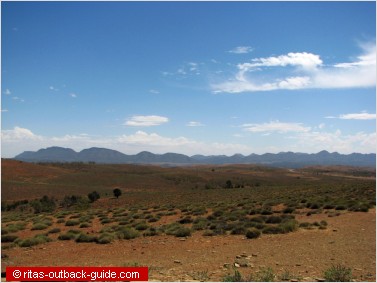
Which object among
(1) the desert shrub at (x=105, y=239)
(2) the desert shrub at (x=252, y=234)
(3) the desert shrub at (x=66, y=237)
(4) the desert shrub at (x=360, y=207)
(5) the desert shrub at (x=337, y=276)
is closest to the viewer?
(5) the desert shrub at (x=337, y=276)

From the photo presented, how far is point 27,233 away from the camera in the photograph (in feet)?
75.9

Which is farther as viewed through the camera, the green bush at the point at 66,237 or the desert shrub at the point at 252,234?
the green bush at the point at 66,237

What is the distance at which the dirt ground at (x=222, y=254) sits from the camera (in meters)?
12.1

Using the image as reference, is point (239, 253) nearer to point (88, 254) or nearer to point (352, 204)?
point (88, 254)

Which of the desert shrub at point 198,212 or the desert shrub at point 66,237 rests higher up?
the desert shrub at point 198,212

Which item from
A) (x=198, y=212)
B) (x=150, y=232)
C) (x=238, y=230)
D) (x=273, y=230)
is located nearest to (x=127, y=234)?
(x=150, y=232)

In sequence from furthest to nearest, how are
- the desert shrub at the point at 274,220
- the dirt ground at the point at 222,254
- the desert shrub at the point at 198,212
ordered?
the desert shrub at the point at 198,212 < the desert shrub at the point at 274,220 < the dirt ground at the point at 222,254

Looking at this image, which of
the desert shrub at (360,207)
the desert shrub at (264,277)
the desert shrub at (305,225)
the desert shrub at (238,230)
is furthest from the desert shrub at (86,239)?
the desert shrub at (360,207)

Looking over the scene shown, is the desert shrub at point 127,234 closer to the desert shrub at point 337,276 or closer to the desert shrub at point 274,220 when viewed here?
the desert shrub at point 274,220

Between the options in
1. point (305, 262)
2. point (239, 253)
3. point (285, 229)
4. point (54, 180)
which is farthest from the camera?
point (54, 180)

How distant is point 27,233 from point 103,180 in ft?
→ 207

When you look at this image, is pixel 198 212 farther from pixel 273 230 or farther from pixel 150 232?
pixel 273 230

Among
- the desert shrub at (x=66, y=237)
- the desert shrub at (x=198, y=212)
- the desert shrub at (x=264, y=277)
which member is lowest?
the desert shrub at (x=66, y=237)

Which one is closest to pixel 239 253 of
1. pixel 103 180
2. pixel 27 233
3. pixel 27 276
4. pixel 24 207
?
pixel 27 276
